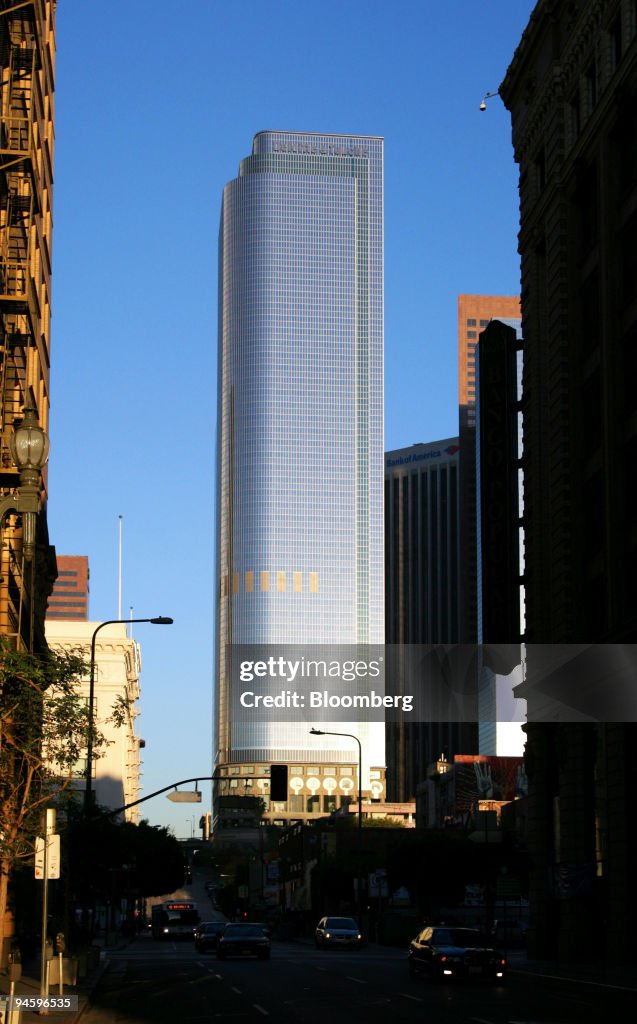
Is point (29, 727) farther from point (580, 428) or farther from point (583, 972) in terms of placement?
point (580, 428)

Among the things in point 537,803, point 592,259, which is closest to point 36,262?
point 592,259

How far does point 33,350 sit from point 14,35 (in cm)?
1303

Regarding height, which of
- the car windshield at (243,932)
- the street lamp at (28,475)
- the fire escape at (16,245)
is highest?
the fire escape at (16,245)

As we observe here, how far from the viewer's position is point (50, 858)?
101 feet

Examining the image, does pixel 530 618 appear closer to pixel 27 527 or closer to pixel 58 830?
pixel 58 830

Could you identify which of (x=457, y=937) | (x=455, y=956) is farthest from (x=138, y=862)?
(x=455, y=956)

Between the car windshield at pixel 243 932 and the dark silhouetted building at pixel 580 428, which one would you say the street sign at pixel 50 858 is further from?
the car windshield at pixel 243 932

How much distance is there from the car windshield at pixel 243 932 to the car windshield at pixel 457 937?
687 inches

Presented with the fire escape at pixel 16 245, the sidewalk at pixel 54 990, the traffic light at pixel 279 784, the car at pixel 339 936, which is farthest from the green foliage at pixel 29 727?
the car at pixel 339 936

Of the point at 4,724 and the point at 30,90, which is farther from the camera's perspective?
the point at 30,90

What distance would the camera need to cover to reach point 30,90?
57.8 meters

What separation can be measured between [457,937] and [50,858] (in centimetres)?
1805

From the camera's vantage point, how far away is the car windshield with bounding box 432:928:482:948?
145 feet

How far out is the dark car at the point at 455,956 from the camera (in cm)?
4256
